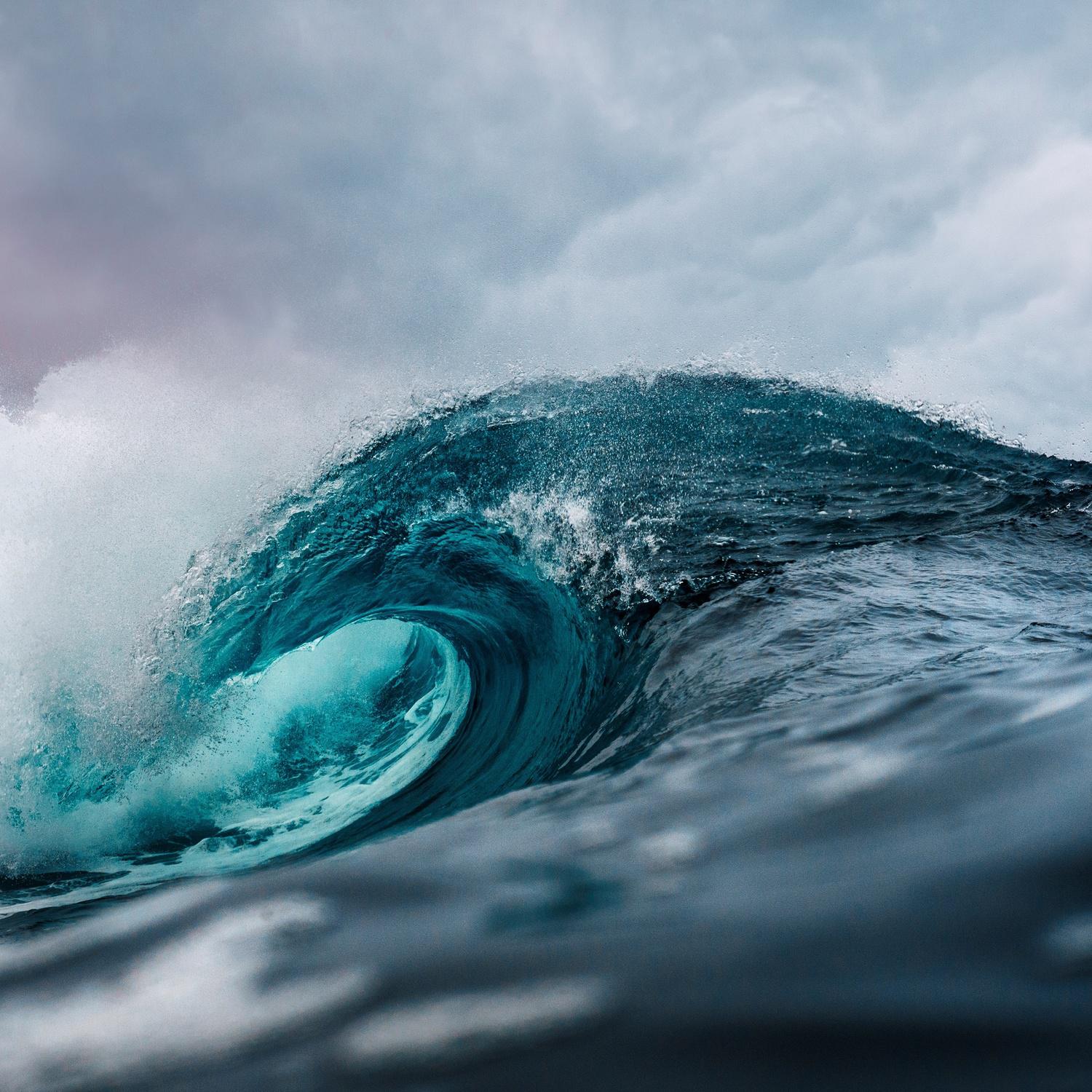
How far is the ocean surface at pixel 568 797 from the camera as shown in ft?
2.09

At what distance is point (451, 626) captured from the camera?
6.90 metres

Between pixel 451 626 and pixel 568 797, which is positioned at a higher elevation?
pixel 451 626

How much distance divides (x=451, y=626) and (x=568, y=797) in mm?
5490

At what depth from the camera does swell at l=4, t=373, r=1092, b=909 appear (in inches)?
174

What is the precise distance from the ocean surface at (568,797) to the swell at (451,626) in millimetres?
38

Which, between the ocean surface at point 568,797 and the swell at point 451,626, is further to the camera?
the swell at point 451,626

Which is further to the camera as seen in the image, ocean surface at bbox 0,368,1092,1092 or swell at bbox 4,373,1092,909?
swell at bbox 4,373,1092,909

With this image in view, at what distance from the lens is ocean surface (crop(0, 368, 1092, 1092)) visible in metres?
0.64

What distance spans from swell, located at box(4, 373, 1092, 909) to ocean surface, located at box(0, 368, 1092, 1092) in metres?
0.04

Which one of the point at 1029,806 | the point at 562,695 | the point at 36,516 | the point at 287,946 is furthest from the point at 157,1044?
the point at 36,516

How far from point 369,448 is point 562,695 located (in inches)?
161

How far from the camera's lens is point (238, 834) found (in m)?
5.14

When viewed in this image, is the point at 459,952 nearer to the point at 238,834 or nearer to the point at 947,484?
the point at 238,834

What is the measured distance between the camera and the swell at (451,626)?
4426 millimetres
